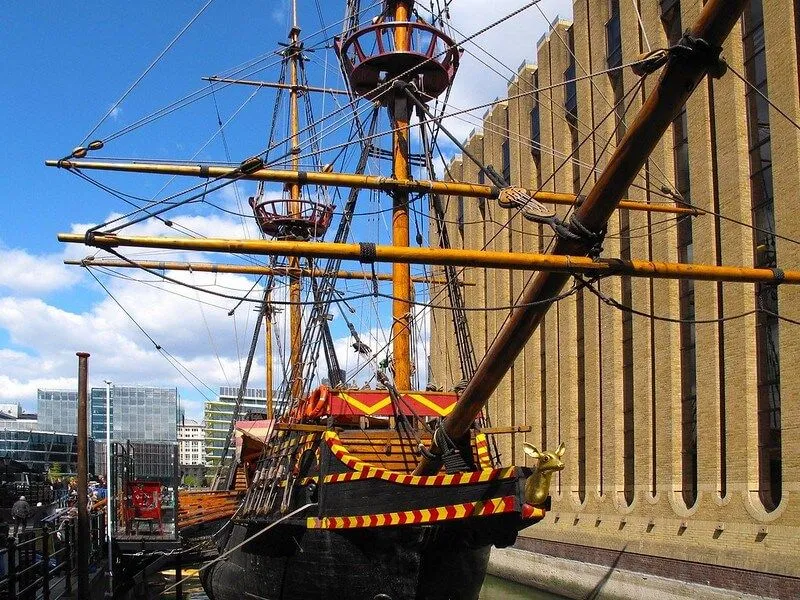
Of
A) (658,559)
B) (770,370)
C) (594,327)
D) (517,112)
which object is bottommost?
(658,559)

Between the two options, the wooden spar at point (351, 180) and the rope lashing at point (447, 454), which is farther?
the wooden spar at point (351, 180)

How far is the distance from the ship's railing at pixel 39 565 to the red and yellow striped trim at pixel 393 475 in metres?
3.84

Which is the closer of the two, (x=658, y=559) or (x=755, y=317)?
(x=755, y=317)

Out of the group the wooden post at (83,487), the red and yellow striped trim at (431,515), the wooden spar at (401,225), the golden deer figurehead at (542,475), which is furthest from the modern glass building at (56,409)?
the golden deer figurehead at (542,475)

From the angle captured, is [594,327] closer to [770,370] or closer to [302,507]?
[770,370]

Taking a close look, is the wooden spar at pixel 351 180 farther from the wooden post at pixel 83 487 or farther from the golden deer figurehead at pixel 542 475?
the golden deer figurehead at pixel 542 475

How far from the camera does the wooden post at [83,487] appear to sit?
13.5 meters

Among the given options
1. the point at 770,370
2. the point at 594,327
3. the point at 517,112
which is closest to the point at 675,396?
the point at 770,370

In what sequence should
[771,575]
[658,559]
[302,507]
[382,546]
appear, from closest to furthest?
[382,546] → [302,507] → [771,575] → [658,559]

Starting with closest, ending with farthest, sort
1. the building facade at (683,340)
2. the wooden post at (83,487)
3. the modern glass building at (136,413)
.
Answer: the wooden post at (83,487), the building facade at (683,340), the modern glass building at (136,413)

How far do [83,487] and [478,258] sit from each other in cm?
813

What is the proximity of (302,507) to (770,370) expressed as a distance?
11131 millimetres

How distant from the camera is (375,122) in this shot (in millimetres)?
23000

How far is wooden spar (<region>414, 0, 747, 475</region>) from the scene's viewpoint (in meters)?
8.33
